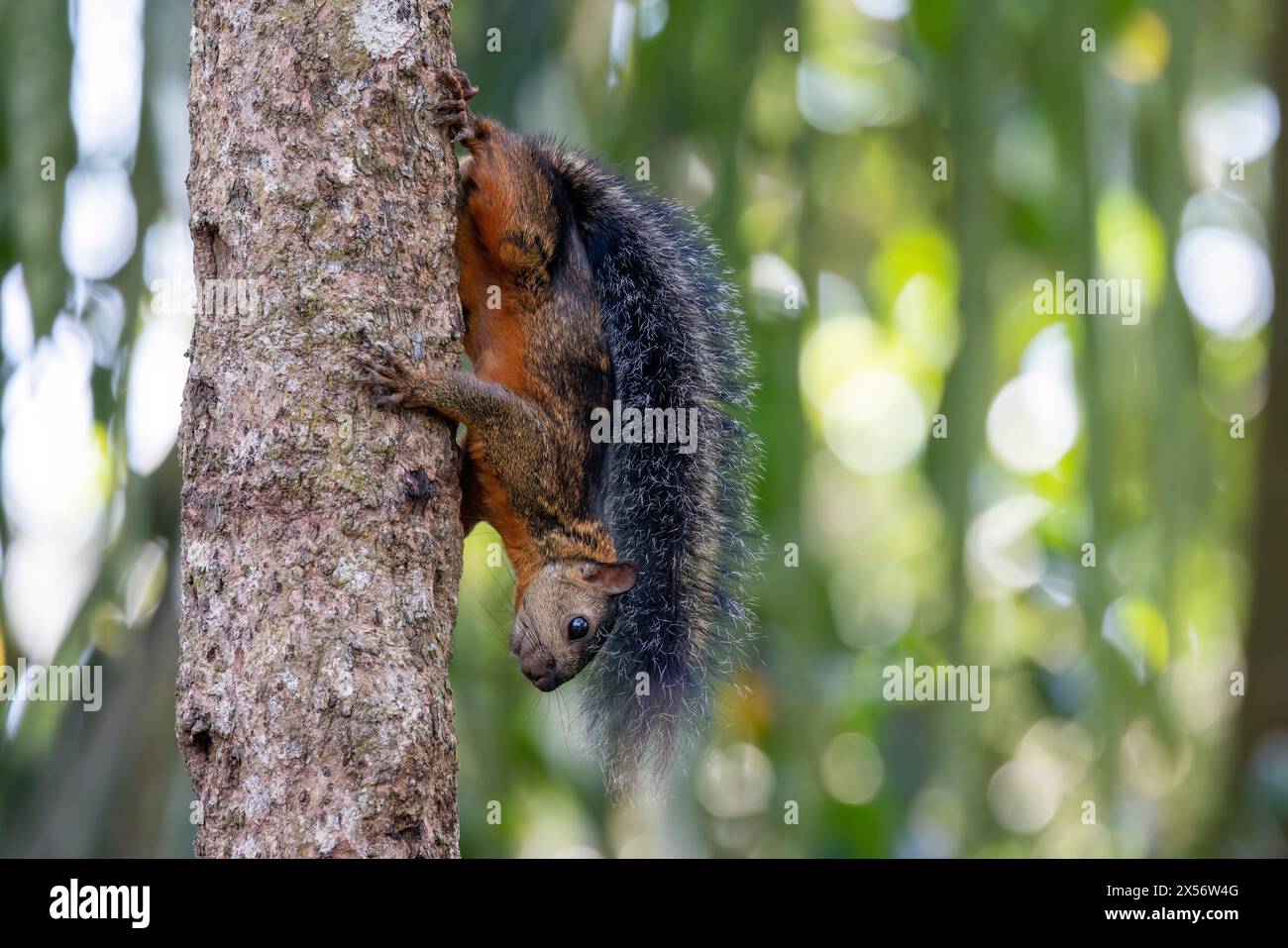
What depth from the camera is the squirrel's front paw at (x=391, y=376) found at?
112 inches

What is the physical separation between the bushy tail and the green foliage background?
25 cm

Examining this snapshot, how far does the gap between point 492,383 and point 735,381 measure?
3.32 ft

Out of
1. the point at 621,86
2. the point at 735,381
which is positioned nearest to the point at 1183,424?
the point at 735,381

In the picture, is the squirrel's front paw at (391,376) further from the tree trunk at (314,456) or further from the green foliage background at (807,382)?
the green foliage background at (807,382)

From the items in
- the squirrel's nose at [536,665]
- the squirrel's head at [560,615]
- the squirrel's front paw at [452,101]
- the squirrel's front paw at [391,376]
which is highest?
the squirrel's front paw at [452,101]

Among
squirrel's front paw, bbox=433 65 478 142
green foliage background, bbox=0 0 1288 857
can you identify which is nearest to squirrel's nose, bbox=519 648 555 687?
green foliage background, bbox=0 0 1288 857

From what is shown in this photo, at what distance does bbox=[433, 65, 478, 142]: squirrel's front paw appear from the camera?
10.3 feet

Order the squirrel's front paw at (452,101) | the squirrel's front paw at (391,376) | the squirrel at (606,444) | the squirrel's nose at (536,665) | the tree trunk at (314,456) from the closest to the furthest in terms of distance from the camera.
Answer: the tree trunk at (314,456) < the squirrel's front paw at (391,376) < the squirrel's front paw at (452,101) < the squirrel at (606,444) < the squirrel's nose at (536,665)

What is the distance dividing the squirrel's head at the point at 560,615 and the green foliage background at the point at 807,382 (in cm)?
53

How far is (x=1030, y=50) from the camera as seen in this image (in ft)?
15.2

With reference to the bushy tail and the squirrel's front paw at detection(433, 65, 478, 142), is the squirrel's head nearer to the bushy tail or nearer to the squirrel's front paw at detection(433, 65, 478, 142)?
the bushy tail

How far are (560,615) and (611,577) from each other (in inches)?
7.5

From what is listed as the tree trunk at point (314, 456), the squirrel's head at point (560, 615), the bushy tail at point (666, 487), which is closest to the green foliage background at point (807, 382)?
the bushy tail at point (666, 487)

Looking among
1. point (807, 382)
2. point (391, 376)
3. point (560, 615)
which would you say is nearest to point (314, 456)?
point (391, 376)
